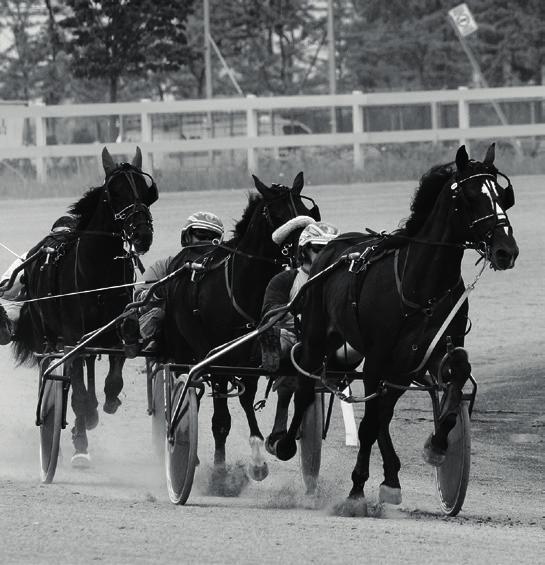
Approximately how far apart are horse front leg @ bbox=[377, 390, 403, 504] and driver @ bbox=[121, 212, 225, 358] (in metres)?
2.20

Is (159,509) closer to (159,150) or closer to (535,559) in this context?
(535,559)

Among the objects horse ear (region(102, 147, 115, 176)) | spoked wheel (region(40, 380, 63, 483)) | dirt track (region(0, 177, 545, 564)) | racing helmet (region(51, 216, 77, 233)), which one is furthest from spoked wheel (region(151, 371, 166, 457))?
racing helmet (region(51, 216, 77, 233))

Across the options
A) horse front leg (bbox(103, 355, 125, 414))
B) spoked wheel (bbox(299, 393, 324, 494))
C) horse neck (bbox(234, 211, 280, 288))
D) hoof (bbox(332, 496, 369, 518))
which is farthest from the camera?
horse front leg (bbox(103, 355, 125, 414))

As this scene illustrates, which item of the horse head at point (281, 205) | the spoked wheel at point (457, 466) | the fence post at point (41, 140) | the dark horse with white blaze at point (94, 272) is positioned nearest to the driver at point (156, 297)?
the dark horse with white blaze at point (94, 272)

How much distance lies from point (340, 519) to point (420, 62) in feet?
130

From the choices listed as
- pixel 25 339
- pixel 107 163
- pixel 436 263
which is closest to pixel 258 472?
pixel 436 263

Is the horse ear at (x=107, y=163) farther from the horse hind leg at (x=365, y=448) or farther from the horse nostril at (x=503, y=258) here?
the horse nostril at (x=503, y=258)

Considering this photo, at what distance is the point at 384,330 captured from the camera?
8805 mm

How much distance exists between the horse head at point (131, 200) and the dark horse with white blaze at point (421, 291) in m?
1.85

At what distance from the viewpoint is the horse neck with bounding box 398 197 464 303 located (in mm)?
8672

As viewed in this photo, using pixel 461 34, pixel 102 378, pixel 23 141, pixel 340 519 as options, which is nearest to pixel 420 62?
pixel 461 34

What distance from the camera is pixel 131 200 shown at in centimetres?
1102

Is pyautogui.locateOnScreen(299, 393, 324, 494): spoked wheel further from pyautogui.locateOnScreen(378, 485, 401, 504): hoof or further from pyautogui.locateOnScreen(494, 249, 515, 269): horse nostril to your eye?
pyautogui.locateOnScreen(494, 249, 515, 269): horse nostril

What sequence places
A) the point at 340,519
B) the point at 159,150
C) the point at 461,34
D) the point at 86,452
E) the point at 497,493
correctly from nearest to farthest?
the point at 340,519 < the point at 497,493 < the point at 86,452 < the point at 159,150 < the point at 461,34
